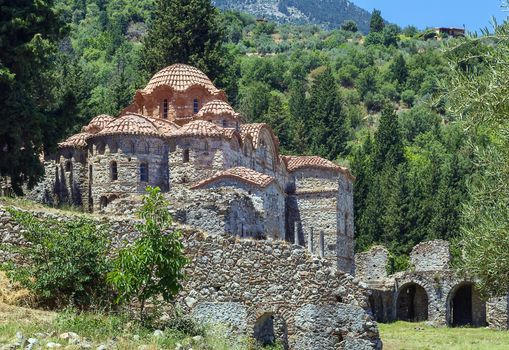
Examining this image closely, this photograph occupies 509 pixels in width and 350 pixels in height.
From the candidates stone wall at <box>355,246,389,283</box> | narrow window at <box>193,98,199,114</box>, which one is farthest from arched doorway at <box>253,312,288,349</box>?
stone wall at <box>355,246,389,283</box>

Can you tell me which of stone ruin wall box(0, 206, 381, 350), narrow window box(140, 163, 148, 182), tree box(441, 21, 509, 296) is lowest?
stone ruin wall box(0, 206, 381, 350)

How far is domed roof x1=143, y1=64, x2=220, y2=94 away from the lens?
3716 centimetres

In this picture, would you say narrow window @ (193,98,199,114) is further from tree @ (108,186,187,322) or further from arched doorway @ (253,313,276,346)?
tree @ (108,186,187,322)

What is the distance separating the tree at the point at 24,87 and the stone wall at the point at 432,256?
70.8 feet

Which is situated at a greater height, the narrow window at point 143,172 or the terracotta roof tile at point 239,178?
the narrow window at point 143,172

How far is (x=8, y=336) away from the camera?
12438 mm

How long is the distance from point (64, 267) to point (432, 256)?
29.3 meters

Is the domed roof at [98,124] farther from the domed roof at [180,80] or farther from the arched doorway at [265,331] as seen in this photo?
the arched doorway at [265,331]

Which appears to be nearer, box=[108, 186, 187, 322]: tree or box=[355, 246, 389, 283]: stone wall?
box=[108, 186, 187, 322]: tree

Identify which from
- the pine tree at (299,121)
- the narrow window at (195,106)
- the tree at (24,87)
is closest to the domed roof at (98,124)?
the narrow window at (195,106)

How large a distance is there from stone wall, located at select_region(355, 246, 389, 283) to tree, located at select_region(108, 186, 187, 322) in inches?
1125

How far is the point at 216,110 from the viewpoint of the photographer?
116ft

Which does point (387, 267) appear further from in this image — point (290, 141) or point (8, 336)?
point (8, 336)

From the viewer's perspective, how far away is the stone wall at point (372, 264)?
4241cm
